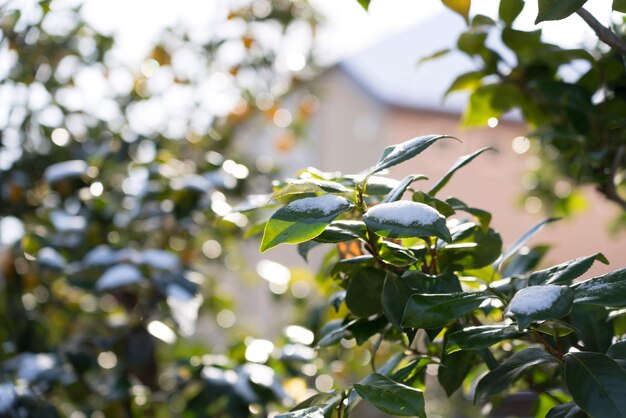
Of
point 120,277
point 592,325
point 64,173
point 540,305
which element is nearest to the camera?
point 540,305

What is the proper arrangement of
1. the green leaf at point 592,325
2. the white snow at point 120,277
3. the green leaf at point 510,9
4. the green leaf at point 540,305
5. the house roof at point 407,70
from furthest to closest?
the house roof at point 407,70 → the white snow at point 120,277 → the green leaf at point 510,9 → the green leaf at point 592,325 → the green leaf at point 540,305

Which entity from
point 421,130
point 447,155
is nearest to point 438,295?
point 421,130

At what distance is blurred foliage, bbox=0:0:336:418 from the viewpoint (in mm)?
1461

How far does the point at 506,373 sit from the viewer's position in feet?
2.40

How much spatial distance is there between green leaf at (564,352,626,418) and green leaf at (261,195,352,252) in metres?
0.21

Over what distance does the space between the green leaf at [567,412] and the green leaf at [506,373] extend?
0.14ft

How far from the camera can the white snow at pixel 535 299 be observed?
569mm

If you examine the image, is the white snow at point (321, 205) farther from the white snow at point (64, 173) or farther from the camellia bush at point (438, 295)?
the white snow at point (64, 173)

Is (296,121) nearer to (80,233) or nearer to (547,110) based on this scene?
(80,233)

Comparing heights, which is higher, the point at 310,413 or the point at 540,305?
the point at 540,305

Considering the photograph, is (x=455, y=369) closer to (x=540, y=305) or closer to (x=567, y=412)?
(x=567, y=412)

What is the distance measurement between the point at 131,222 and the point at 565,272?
1.34 metres

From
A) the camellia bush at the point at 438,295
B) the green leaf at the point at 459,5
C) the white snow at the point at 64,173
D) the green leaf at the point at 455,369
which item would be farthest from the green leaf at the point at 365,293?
the white snow at the point at 64,173

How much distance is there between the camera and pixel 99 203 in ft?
5.98
